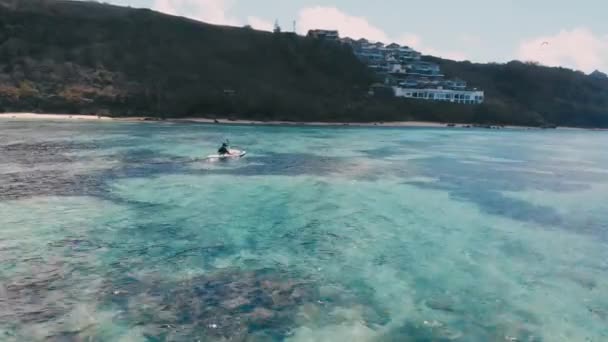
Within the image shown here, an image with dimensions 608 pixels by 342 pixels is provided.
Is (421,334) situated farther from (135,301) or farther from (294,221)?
(294,221)

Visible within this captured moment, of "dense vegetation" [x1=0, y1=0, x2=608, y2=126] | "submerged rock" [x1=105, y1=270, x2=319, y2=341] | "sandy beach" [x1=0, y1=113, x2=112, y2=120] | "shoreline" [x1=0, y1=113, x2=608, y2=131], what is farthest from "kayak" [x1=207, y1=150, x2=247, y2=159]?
"dense vegetation" [x1=0, y1=0, x2=608, y2=126]

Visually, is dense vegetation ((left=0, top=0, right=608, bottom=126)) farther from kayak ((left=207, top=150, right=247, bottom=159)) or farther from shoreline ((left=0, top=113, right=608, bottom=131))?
kayak ((left=207, top=150, right=247, bottom=159))

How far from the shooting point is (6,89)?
346 ft

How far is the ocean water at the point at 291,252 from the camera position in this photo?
61.1ft

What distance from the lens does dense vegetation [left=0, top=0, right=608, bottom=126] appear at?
374 feet

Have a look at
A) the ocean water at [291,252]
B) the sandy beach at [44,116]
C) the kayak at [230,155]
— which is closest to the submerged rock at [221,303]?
the ocean water at [291,252]

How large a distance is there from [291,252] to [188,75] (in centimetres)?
11094

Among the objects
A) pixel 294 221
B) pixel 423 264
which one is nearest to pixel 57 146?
pixel 294 221

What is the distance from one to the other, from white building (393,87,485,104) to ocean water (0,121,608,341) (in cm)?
9895

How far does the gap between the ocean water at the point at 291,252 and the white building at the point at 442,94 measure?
A: 3896 inches

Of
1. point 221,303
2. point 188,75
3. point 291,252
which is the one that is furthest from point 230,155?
point 188,75

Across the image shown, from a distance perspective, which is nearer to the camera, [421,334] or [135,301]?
[421,334]

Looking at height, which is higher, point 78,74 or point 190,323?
point 78,74

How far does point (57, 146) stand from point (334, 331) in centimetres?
6084
